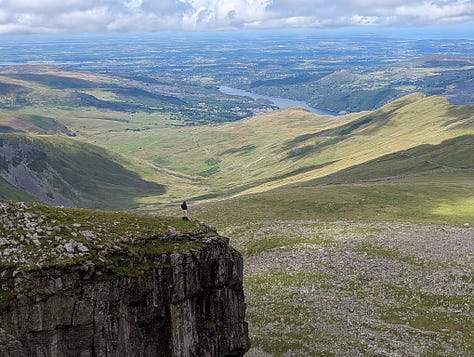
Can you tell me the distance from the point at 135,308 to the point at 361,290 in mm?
35223

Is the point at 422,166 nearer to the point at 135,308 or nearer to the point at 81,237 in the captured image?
the point at 135,308

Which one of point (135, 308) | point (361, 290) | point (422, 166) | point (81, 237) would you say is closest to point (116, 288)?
point (135, 308)

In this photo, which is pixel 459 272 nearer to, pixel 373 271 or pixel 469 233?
pixel 373 271

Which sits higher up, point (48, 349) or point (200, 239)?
point (200, 239)

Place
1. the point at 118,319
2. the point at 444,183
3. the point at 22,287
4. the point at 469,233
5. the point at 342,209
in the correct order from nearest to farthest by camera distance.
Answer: the point at 22,287 < the point at 118,319 < the point at 469,233 < the point at 342,209 < the point at 444,183

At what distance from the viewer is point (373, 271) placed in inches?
2589

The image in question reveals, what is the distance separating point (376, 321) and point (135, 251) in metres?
30.6

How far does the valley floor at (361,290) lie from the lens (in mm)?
48188

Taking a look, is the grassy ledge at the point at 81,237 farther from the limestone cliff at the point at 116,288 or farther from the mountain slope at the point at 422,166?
the mountain slope at the point at 422,166

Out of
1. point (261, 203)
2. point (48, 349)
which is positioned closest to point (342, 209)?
point (261, 203)

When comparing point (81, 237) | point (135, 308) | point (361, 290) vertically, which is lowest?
point (361, 290)

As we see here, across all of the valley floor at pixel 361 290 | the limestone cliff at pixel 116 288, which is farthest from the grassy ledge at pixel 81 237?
the valley floor at pixel 361 290

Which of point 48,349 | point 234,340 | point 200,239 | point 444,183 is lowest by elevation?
point 444,183

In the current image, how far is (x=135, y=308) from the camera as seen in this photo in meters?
34.2
